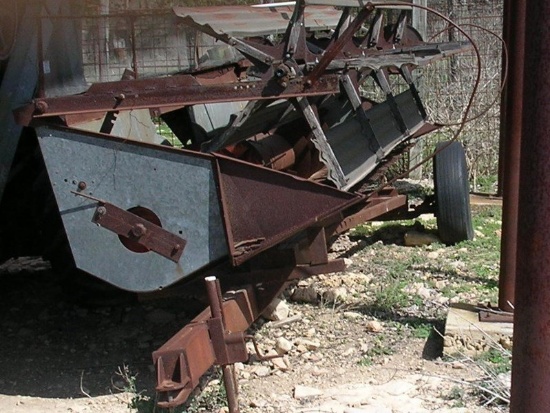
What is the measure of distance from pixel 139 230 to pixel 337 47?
4.21 ft

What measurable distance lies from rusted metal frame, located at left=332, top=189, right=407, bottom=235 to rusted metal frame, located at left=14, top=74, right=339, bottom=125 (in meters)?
1.92

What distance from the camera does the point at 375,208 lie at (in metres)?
6.52

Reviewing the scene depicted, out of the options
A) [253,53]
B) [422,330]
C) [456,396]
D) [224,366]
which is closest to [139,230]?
[224,366]

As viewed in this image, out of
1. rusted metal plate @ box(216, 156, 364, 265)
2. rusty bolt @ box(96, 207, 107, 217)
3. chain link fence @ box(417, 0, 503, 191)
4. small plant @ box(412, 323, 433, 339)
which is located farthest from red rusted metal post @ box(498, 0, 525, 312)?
chain link fence @ box(417, 0, 503, 191)

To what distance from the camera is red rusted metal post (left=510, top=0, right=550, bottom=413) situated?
1.76m

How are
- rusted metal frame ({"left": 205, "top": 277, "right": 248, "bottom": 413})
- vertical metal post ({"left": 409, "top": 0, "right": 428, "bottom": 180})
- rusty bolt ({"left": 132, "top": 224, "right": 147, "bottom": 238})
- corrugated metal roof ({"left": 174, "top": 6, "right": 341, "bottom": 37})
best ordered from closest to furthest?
rusted metal frame ({"left": 205, "top": 277, "right": 248, "bottom": 413}), rusty bolt ({"left": 132, "top": 224, "right": 147, "bottom": 238}), corrugated metal roof ({"left": 174, "top": 6, "right": 341, "bottom": 37}), vertical metal post ({"left": 409, "top": 0, "right": 428, "bottom": 180})

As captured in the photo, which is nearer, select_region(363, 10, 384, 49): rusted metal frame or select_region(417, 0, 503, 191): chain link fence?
select_region(363, 10, 384, 49): rusted metal frame

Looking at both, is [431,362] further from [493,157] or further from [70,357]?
[493,157]

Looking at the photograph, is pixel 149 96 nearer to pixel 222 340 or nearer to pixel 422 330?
pixel 222 340

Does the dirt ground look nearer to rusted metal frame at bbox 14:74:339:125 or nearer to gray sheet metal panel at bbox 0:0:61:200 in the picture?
gray sheet metal panel at bbox 0:0:61:200

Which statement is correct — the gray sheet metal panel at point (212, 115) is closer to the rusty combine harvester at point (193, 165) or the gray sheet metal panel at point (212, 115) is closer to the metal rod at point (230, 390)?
the rusty combine harvester at point (193, 165)

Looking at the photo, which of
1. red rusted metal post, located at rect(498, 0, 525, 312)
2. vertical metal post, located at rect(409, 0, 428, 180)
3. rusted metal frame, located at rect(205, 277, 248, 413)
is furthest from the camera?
vertical metal post, located at rect(409, 0, 428, 180)

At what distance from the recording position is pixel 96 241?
4.30 metres

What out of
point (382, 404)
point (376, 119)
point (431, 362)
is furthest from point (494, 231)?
point (382, 404)
